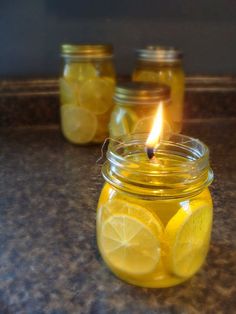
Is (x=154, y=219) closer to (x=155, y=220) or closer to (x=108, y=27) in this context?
(x=155, y=220)

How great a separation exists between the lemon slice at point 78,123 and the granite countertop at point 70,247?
3 cm

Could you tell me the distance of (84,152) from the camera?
80 cm

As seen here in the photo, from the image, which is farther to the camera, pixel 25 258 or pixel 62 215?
pixel 62 215

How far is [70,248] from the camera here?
0.49 meters

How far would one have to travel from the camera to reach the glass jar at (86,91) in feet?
2.57

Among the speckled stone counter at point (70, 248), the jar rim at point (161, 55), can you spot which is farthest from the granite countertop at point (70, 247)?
the jar rim at point (161, 55)

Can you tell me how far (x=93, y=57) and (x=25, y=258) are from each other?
45 centimetres

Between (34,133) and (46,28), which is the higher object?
(46,28)

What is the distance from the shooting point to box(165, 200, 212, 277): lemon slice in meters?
0.39

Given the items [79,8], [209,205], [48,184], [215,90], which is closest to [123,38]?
[79,8]

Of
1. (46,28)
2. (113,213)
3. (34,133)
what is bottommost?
(34,133)

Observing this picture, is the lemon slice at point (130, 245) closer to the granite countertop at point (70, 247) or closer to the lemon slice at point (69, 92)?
the granite countertop at point (70, 247)

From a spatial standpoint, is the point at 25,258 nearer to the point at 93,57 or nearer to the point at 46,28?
the point at 93,57

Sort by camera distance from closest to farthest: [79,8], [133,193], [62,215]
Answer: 1. [133,193]
2. [62,215]
3. [79,8]
